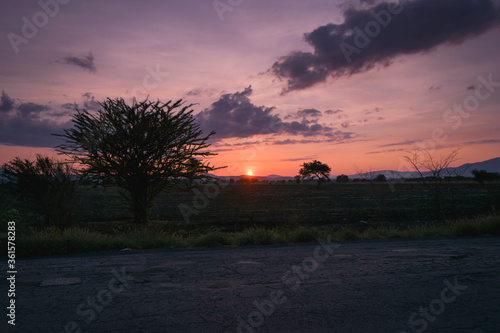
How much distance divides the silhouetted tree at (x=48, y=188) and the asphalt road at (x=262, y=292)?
5.56m

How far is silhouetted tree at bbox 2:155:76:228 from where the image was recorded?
1284 centimetres

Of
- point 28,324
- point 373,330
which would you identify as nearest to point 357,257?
point 373,330

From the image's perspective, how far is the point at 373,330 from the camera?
3.75 m

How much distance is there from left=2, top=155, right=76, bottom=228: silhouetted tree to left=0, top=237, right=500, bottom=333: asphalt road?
219 inches

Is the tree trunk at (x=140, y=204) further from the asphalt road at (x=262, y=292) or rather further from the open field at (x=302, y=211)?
the asphalt road at (x=262, y=292)

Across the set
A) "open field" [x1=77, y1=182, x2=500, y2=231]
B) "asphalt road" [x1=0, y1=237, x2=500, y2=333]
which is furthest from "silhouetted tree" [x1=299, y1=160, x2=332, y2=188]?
"asphalt road" [x1=0, y1=237, x2=500, y2=333]

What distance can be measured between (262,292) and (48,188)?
11.7m

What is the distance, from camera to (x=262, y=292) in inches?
197

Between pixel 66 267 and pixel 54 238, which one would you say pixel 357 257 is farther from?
pixel 54 238

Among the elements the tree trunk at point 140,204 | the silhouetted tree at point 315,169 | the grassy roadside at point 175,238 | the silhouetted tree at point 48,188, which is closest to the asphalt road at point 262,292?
the grassy roadside at point 175,238

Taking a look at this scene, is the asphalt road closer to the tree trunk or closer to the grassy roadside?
the grassy roadside

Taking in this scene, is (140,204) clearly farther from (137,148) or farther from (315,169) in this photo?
(315,169)

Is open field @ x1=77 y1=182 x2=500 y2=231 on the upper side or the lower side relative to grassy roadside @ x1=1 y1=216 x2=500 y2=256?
lower

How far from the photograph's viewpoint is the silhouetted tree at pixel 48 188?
1284 cm
